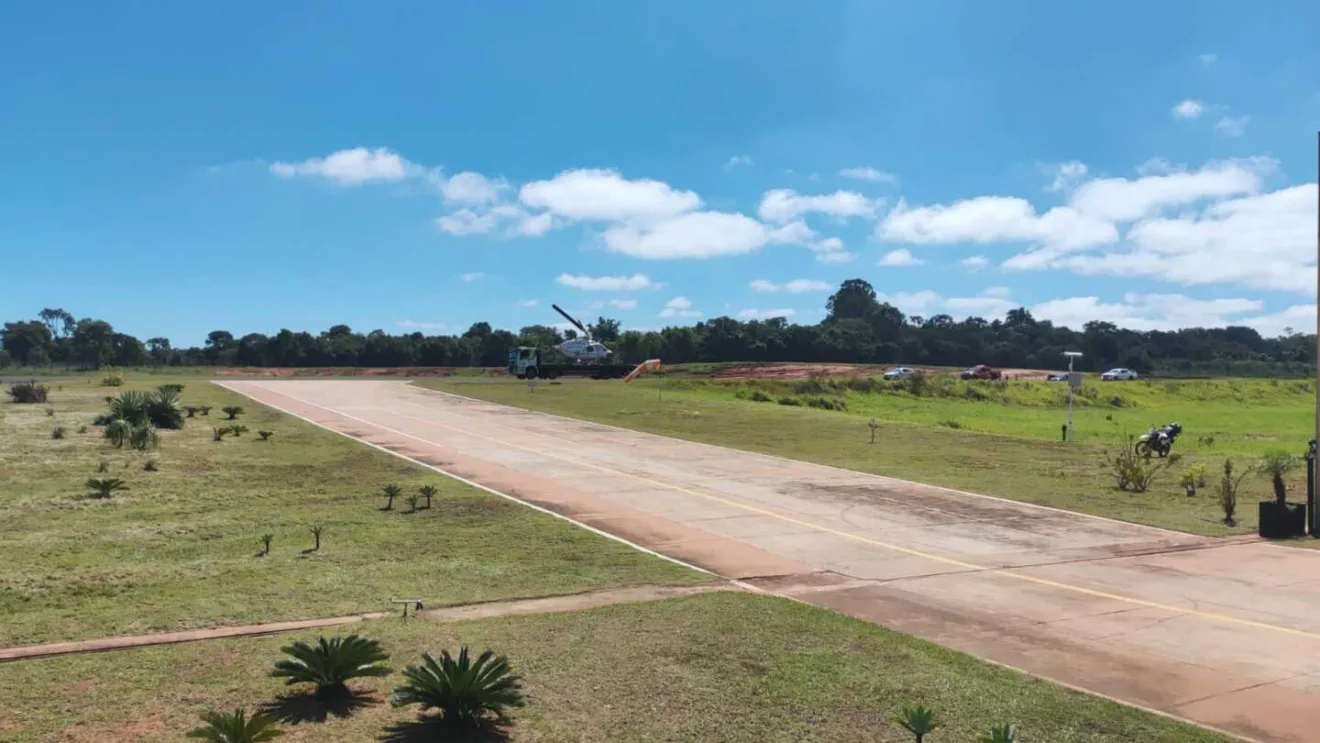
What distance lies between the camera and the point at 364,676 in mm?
6730

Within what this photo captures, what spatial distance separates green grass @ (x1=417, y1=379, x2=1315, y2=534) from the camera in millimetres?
18875

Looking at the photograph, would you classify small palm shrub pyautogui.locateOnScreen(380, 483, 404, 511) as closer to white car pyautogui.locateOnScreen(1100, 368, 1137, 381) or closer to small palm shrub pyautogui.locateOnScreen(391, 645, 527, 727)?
small palm shrub pyautogui.locateOnScreen(391, 645, 527, 727)

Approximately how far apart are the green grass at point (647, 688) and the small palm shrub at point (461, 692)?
21 centimetres

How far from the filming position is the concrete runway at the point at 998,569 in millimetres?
7484

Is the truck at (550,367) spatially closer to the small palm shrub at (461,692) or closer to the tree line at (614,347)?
the tree line at (614,347)

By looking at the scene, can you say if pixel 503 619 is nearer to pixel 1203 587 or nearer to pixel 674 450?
pixel 1203 587

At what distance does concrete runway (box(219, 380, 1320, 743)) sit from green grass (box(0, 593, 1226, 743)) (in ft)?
3.00

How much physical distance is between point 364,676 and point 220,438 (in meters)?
22.0

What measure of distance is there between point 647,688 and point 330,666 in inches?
88.1

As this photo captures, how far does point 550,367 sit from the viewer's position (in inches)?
2559

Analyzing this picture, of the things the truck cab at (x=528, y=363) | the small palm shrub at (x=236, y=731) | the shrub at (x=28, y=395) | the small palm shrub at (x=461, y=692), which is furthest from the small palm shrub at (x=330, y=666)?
the truck cab at (x=528, y=363)

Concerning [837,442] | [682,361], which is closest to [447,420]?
[837,442]

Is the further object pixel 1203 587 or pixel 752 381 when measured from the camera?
pixel 752 381

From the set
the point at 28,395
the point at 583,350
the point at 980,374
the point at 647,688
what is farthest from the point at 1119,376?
the point at 647,688
